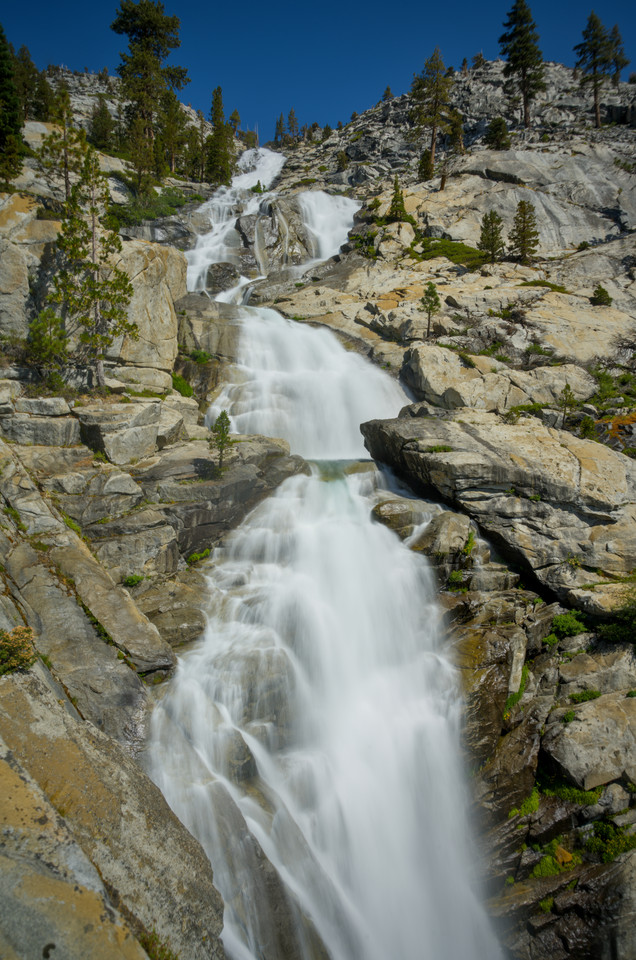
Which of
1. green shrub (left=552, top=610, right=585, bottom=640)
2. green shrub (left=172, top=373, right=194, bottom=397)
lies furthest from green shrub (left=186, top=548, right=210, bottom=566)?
green shrub (left=552, top=610, right=585, bottom=640)

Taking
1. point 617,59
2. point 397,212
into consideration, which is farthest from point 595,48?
point 397,212

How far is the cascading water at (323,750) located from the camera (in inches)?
339

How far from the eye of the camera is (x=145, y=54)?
48.9 meters

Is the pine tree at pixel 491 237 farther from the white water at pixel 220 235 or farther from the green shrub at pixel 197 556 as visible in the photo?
the green shrub at pixel 197 556

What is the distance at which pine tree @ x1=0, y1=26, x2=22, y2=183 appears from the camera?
25.6 meters

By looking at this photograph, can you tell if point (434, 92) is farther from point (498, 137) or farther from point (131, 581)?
point (131, 581)

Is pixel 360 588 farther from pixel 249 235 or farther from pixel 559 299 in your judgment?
pixel 249 235

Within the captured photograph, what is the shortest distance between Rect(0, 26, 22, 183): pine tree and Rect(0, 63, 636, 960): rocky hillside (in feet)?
12.6

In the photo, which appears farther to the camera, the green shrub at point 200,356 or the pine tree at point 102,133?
the pine tree at point 102,133

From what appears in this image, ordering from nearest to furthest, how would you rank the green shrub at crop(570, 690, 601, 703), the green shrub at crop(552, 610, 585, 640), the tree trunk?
the green shrub at crop(570, 690, 601, 703)
the green shrub at crop(552, 610, 585, 640)
the tree trunk

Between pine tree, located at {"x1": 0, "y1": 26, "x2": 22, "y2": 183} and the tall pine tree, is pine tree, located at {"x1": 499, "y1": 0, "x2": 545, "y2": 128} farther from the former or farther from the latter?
pine tree, located at {"x1": 0, "y1": 26, "x2": 22, "y2": 183}

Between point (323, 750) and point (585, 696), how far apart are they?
7.33m

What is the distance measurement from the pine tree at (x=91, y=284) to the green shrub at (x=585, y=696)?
71.6ft

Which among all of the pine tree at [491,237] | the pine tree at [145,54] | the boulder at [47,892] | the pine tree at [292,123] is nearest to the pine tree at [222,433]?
the boulder at [47,892]
